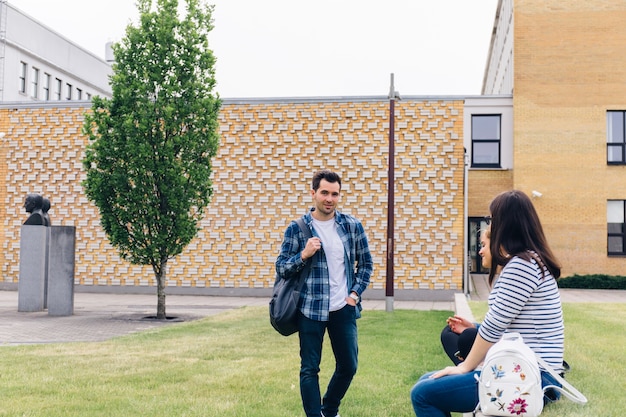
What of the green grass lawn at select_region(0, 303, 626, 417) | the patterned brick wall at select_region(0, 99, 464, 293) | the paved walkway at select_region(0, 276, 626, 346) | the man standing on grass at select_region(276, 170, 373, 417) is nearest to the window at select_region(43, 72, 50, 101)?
the patterned brick wall at select_region(0, 99, 464, 293)

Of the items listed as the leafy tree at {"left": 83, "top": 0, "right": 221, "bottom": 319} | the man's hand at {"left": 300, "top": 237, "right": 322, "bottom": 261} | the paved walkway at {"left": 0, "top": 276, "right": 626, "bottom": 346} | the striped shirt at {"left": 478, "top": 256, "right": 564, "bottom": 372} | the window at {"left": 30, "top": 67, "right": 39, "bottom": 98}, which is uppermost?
the window at {"left": 30, "top": 67, "right": 39, "bottom": 98}

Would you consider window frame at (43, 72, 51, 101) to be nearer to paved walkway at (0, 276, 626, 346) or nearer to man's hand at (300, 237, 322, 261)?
paved walkway at (0, 276, 626, 346)

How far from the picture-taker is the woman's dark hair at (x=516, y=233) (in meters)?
3.58

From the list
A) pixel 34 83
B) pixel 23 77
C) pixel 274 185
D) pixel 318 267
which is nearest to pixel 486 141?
pixel 274 185

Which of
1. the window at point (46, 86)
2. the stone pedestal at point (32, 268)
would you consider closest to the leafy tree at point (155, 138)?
the stone pedestal at point (32, 268)

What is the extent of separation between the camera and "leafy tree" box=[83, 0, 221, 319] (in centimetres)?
1489

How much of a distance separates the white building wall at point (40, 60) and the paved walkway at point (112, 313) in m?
24.4

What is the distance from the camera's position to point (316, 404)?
5223 mm

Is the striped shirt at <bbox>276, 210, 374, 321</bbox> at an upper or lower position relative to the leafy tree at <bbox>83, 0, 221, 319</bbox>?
lower

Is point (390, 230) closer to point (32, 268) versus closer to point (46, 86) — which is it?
point (32, 268)

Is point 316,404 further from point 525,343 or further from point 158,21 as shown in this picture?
point 158,21

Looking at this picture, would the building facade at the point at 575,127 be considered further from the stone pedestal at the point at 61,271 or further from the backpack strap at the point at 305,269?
the backpack strap at the point at 305,269

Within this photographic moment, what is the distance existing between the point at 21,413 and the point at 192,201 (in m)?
9.82

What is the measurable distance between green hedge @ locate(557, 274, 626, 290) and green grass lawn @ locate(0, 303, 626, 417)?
1510 cm
